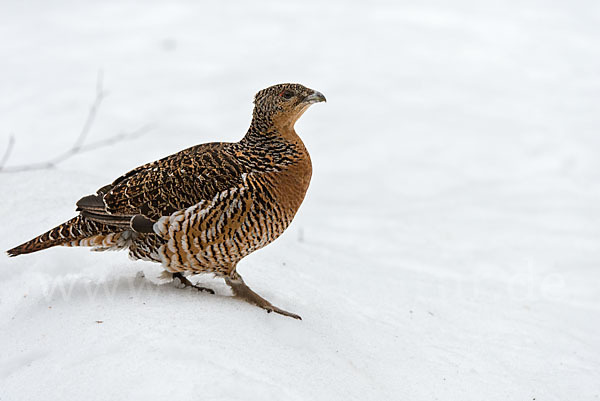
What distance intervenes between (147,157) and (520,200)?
4582mm

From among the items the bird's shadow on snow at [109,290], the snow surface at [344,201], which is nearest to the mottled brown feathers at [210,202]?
the bird's shadow on snow at [109,290]

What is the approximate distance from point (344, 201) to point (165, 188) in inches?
185

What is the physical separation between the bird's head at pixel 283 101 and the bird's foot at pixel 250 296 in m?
0.94

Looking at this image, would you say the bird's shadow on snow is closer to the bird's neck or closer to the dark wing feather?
the dark wing feather

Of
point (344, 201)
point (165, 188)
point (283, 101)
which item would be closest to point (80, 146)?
point (165, 188)

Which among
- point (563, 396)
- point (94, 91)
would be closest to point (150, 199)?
point (563, 396)

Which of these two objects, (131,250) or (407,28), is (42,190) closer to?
(131,250)

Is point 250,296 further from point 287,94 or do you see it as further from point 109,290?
point 287,94

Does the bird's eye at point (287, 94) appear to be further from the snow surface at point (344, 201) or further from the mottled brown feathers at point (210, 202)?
the snow surface at point (344, 201)

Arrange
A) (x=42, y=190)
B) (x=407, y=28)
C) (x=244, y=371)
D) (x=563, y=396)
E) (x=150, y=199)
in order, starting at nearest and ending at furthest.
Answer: (x=244, y=371), (x=150, y=199), (x=563, y=396), (x=42, y=190), (x=407, y=28)

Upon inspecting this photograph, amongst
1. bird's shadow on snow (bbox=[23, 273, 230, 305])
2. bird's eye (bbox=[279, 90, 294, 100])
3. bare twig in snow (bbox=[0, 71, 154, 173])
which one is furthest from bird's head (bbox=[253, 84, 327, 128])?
bird's shadow on snow (bbox=[23, 273, 230, 305])

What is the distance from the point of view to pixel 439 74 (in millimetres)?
10977

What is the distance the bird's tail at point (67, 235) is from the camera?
152 inches

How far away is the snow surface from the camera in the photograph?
341cm
